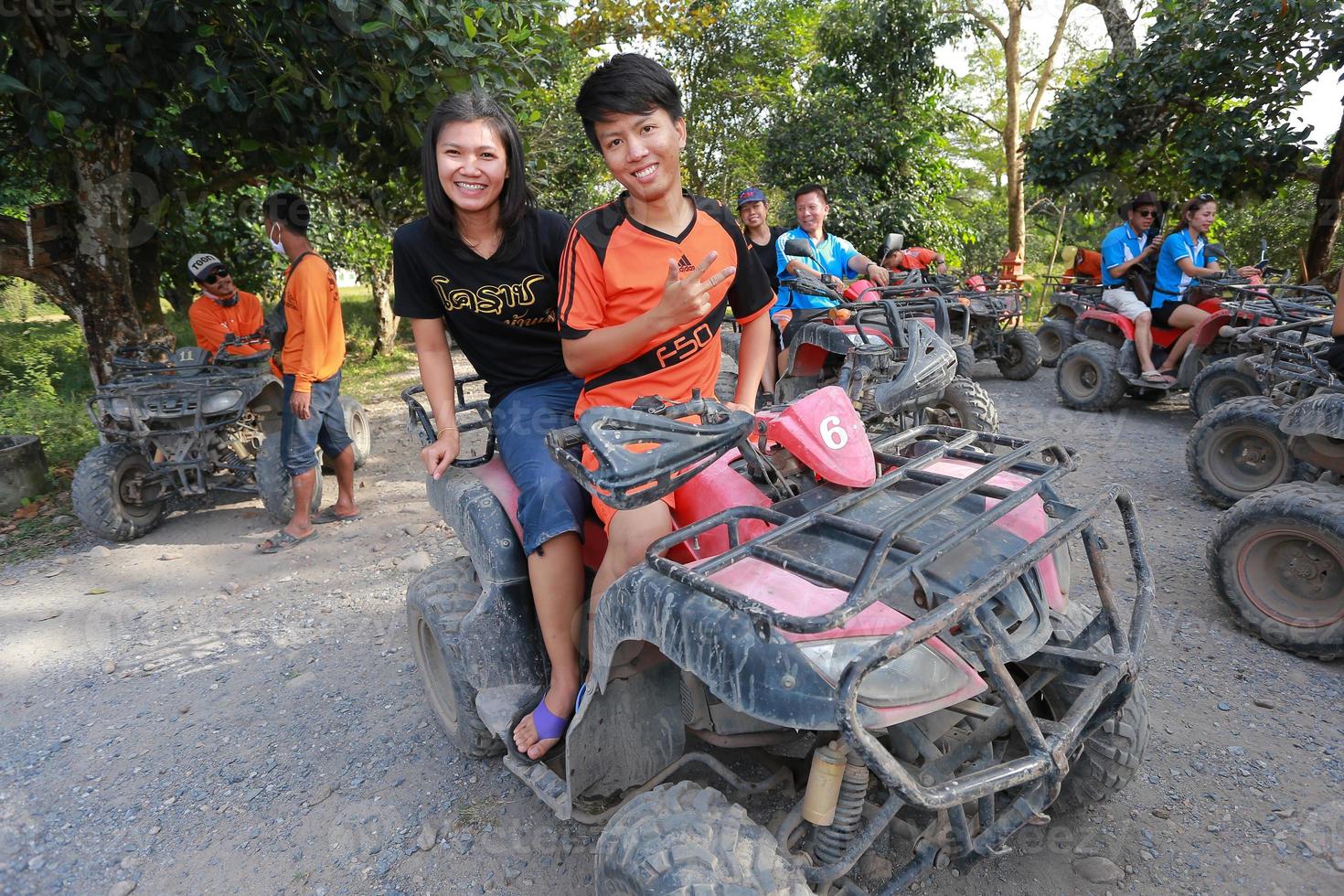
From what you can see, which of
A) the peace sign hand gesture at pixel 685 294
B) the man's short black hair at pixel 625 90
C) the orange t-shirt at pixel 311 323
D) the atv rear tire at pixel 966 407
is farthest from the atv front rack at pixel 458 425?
the atv rear tire at pixel 966 407

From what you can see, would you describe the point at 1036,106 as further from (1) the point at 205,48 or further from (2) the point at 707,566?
(2) the point at 707,566

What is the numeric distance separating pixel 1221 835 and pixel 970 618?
1.60 m

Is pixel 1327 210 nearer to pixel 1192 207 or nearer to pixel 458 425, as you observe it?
pixel 1192 207

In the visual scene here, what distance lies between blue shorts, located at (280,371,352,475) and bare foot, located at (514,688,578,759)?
3.43 meters

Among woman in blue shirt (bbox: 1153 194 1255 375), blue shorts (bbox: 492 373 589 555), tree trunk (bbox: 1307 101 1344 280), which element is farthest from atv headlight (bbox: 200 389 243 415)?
tree trunk (bbox: 1307 101 1344 280)

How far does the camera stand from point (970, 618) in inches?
57.9

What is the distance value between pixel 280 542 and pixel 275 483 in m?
0.46

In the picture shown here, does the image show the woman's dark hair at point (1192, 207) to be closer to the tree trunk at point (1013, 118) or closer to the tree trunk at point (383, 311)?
the tree trunk at point (1013, 118)

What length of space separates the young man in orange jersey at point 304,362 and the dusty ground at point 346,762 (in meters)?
0.66

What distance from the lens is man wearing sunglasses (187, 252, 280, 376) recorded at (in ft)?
21.0

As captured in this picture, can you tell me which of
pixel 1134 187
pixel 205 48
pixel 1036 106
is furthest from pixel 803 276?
pixel 1036 106

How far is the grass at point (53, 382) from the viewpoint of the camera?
5777 millimetres

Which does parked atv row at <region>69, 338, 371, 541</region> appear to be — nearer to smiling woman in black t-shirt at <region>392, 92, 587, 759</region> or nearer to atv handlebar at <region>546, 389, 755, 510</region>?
smiling woman in black t-shirt at <region>392, 92, 587, 759</region>

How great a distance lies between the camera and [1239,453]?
4.90 meters
